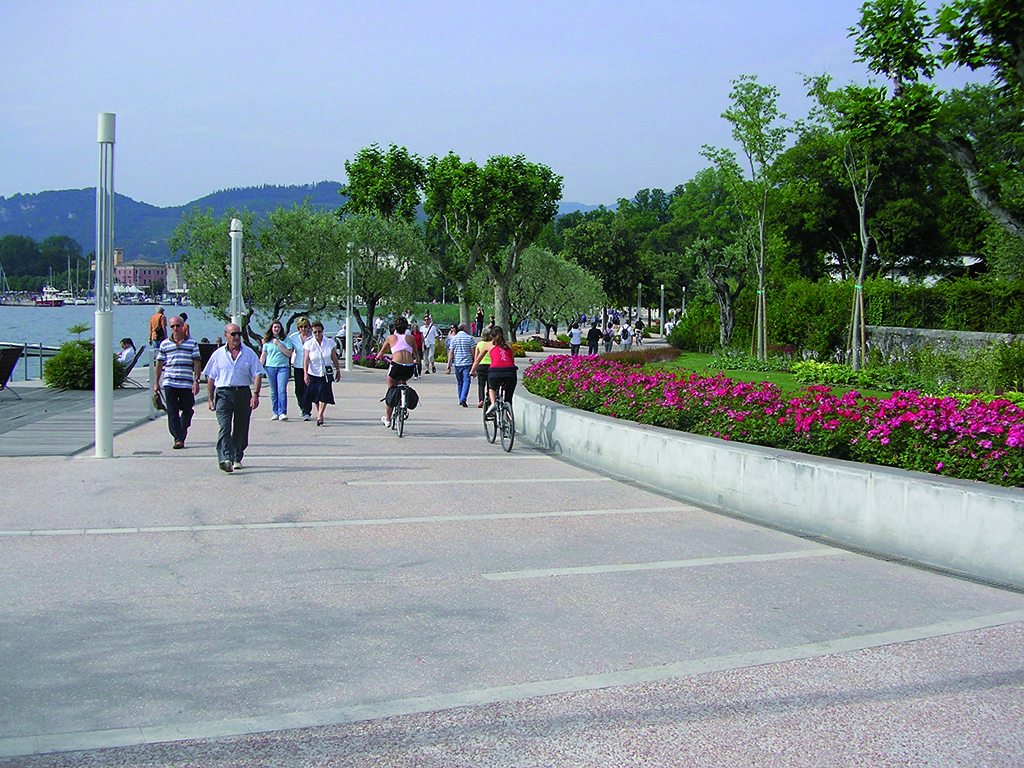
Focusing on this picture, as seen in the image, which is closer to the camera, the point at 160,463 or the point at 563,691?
the point at 563,691

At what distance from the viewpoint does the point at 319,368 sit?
15820mm

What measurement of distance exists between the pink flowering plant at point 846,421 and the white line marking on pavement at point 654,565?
47.8 inches

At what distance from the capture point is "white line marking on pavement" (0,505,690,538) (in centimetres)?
753

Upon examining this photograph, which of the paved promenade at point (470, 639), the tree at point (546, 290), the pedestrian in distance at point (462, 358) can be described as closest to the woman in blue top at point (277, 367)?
the pedestrian in distance at point (462, 358)

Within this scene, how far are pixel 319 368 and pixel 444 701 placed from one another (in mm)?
12027

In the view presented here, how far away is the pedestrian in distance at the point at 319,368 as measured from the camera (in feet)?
51.6

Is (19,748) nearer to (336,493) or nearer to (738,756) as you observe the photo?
(738,756)

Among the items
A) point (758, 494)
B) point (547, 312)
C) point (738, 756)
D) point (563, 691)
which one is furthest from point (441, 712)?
point (547, 312)

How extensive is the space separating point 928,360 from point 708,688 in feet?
67.8

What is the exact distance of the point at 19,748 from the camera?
3697 mm

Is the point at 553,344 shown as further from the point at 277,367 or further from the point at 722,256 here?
the point at 277,367

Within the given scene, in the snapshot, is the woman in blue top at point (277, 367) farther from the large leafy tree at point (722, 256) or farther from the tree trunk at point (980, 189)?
the large leafy tree at point (722, 256)

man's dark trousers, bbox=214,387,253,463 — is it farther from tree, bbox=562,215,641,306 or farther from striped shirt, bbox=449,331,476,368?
tree, bbox=562,215,641,306

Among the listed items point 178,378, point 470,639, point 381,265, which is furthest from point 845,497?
point 381,265
